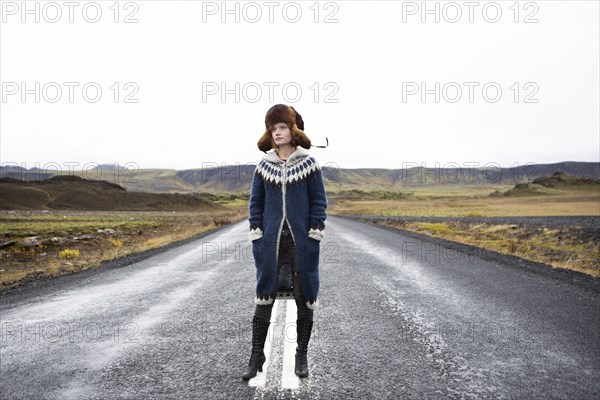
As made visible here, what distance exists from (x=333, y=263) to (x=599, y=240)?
39.5ft

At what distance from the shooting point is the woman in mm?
3260

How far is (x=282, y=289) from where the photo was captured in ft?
11.1

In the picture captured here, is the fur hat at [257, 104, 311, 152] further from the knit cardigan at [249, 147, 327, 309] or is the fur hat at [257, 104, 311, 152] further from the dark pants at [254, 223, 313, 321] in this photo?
the dark pants at [254, 223, 313, 321]

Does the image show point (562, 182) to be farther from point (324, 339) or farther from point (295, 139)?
point (295, 139)

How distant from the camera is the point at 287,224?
130 inches

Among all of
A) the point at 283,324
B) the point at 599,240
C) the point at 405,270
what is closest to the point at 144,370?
the point at 283,324

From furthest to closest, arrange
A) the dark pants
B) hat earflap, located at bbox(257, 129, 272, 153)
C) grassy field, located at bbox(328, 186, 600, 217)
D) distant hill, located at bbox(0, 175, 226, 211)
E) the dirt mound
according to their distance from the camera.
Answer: the dirt mound, distant hill, located at bbox(0, 175, 226, 211), grassy field, located at bbox(328, 186, 600, 217), hat earflap, located at bbox(257, 129, 272, 153), the dark pants

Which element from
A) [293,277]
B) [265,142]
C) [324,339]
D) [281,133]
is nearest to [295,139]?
[281,133]

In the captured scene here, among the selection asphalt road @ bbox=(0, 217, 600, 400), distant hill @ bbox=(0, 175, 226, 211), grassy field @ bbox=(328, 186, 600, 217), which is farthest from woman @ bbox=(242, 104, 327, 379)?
distant hill @ bbox=(0, 175, 226, 211)

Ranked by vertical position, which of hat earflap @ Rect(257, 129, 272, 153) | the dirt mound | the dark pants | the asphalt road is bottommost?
the asphalt road

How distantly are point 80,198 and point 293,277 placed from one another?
2620 inches

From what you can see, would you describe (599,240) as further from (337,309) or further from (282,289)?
(282,289)

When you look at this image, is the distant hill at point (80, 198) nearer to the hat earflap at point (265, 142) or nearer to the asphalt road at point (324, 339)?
the asphalt road at point (324, 339)

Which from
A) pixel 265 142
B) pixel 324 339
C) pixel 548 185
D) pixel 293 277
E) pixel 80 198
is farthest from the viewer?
pixel 548 185
